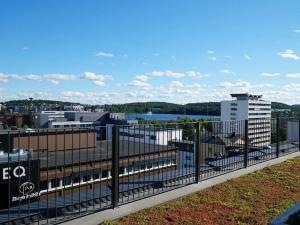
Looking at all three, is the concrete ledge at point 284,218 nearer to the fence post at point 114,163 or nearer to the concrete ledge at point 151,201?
the concrete ledge at point 151,201

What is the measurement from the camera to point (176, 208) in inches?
233

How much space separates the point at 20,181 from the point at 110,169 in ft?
11.7

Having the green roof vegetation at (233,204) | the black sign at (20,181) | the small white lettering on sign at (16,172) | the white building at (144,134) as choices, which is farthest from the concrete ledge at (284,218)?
the small white lettering on sign at (16,172)

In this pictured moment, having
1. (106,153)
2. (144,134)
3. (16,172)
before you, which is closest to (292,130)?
(106,153)

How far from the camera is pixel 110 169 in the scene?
8781 millimetres

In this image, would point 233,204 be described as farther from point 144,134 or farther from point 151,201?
point 144,134

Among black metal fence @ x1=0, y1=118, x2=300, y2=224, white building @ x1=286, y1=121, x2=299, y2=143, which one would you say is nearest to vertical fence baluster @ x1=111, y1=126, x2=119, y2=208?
black metal fence @ x1=0, y1=118, x2=300, y2=224

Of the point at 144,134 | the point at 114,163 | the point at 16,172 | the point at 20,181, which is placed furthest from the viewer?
the point at 144,134

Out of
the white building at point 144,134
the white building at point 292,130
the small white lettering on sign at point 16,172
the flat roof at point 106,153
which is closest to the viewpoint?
the small white lettering on sign at point 16,172

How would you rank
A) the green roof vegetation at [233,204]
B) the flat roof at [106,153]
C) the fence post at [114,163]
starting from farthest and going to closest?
the flat roof at [106,153] < the fence post at [114,163] < the green roof vegetation at [233,204]

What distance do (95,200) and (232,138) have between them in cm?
660

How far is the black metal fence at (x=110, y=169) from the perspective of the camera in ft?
17.2

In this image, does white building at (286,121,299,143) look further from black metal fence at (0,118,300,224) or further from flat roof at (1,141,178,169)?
flat roof at (1,141,178,169)

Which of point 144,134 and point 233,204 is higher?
point 144,134
